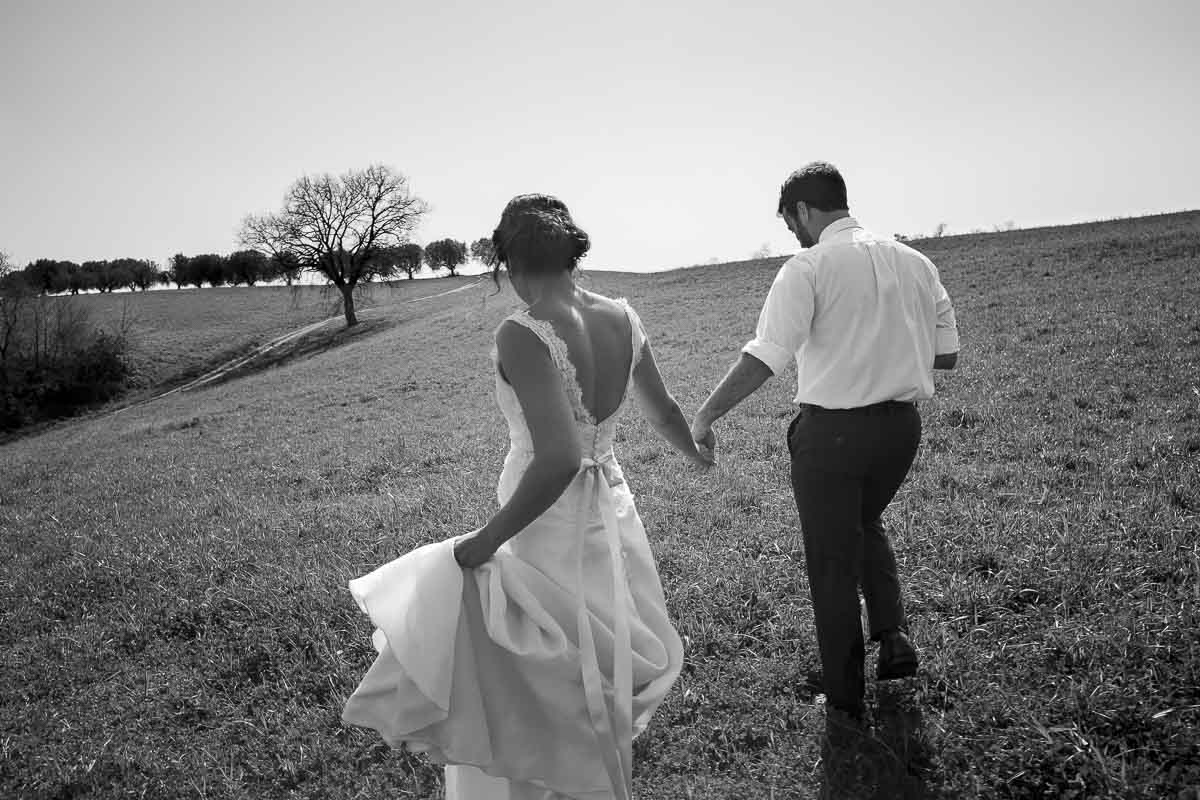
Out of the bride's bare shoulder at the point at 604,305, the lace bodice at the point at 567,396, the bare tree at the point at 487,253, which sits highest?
the bare tree at the point at 487,253

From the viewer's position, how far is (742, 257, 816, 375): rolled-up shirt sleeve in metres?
3.35

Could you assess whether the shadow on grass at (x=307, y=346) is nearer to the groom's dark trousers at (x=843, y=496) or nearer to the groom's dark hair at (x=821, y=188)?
the groom's dark hair at (x=821, y=188)

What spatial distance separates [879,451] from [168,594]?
672 centimetres

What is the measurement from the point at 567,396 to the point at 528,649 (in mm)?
987

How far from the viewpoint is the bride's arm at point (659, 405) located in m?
3.12

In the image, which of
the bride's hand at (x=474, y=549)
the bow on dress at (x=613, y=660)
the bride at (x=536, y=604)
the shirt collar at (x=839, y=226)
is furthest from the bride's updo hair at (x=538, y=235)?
the shirt collar at (x=839, y=226)

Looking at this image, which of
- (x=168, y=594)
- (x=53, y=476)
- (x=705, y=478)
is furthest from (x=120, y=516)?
(x=705, y=478)

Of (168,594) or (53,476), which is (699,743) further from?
(53,476)

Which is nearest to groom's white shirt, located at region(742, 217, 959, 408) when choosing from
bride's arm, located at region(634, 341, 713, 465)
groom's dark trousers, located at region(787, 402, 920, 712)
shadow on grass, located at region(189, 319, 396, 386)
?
groom's dark trousers, located at region(787, 402, 920, 712)

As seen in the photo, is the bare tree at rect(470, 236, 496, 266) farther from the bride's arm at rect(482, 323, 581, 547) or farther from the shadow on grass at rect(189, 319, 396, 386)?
the shadow on grass at rect(189, 319, 396, 386)

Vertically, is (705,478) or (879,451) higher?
(879,451)

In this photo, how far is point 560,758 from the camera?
270 centimetres

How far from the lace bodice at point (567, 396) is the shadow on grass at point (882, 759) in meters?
2.06

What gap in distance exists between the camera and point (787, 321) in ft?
11.0
